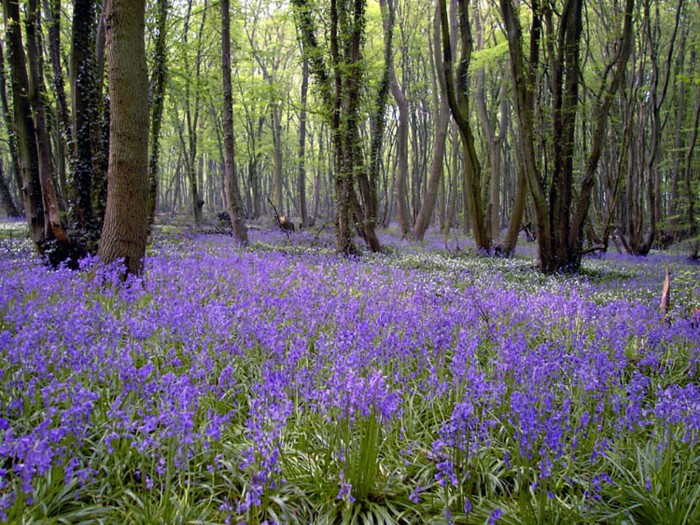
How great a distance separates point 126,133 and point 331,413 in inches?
188

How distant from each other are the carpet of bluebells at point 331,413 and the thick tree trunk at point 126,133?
0.49 meters

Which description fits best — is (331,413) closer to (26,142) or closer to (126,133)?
(126,133)

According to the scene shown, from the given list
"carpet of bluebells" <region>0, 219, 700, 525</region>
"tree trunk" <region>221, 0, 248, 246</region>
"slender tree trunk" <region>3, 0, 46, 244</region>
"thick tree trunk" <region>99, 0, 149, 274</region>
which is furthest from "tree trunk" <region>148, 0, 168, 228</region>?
"carpet of bluebells" <region>0, 219, 700, 525</region>

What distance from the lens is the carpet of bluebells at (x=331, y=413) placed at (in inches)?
83.9

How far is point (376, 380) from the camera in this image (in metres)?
2.59

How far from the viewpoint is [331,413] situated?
264cm

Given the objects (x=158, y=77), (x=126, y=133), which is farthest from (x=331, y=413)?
(x=158, y=77)

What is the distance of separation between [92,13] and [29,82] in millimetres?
1660

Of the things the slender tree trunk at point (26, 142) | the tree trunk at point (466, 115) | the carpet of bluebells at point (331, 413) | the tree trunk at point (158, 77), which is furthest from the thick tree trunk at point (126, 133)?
the tree trunk at point (466, 115)

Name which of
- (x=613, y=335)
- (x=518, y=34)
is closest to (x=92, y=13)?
(x=518, y=34)

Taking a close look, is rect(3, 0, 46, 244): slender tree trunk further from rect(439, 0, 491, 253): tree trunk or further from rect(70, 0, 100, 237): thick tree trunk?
rect(439, 0, 491, 253): tree trunk

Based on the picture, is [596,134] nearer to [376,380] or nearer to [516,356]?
[516,356]

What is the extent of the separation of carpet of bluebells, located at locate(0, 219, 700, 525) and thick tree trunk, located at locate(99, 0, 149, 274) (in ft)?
1.61

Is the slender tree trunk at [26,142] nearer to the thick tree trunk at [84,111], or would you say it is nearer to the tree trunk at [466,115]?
the thick tree trunk at [84,111]
